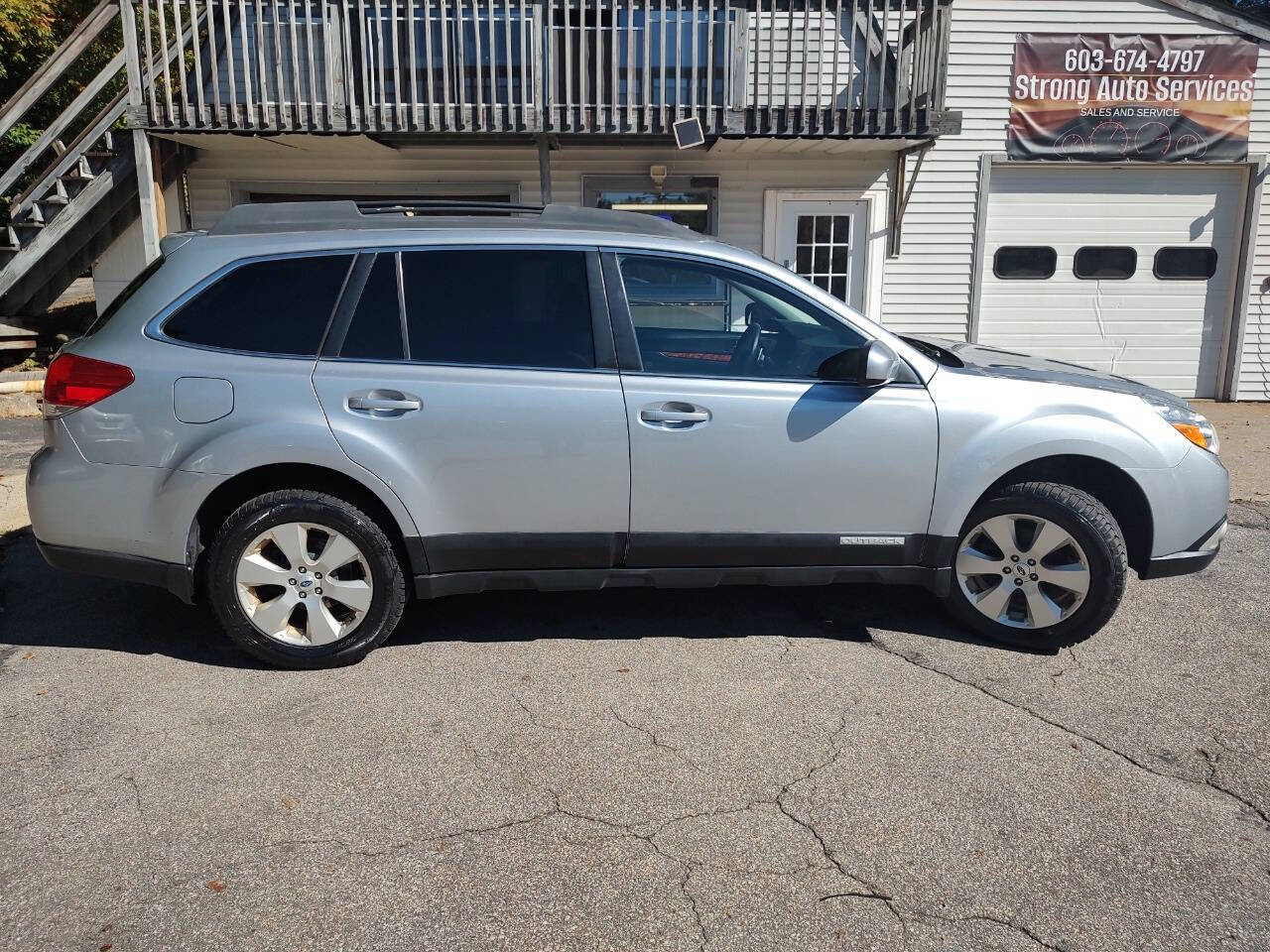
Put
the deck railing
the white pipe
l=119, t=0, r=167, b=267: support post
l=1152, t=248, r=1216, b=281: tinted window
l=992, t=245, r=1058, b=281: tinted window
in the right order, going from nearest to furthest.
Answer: l=119, t=0, r=167, b=267: support post
the deck railing
the white pipe
l=992, t=245, r=1058, b=281: tinted window
l=1152, t=248, r=1216, b=281: tinted window

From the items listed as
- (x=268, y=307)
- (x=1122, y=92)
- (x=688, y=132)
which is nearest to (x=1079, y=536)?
Result: (x=268, y=307)

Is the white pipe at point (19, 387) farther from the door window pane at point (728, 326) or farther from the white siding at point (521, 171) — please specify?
the door window pane at point (728, 326)

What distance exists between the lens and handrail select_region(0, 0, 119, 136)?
9.57 meters

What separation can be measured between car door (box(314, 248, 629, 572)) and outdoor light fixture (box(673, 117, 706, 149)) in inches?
210

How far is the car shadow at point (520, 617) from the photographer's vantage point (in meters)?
4.52

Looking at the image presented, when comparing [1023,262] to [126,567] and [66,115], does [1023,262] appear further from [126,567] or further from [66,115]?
[66,115]

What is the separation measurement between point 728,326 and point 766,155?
6.64 metres

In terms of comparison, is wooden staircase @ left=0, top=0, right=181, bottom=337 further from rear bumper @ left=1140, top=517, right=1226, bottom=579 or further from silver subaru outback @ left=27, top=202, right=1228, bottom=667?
rear bumper @ left=1140, top=517, right=1226, bottom=579

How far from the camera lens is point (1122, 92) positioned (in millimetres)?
10477

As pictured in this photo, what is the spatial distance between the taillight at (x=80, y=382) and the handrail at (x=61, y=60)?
282 inches

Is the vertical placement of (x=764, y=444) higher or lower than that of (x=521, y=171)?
lower

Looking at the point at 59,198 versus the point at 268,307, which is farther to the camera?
the point at 59,198

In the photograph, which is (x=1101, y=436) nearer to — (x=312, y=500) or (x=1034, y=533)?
(x=1034, y=533)

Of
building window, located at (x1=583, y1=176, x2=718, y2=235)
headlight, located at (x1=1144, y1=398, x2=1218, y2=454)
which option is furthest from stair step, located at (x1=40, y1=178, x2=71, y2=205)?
headlight, located at (x1=1144, y1=398, x2=1218, y2=454)
